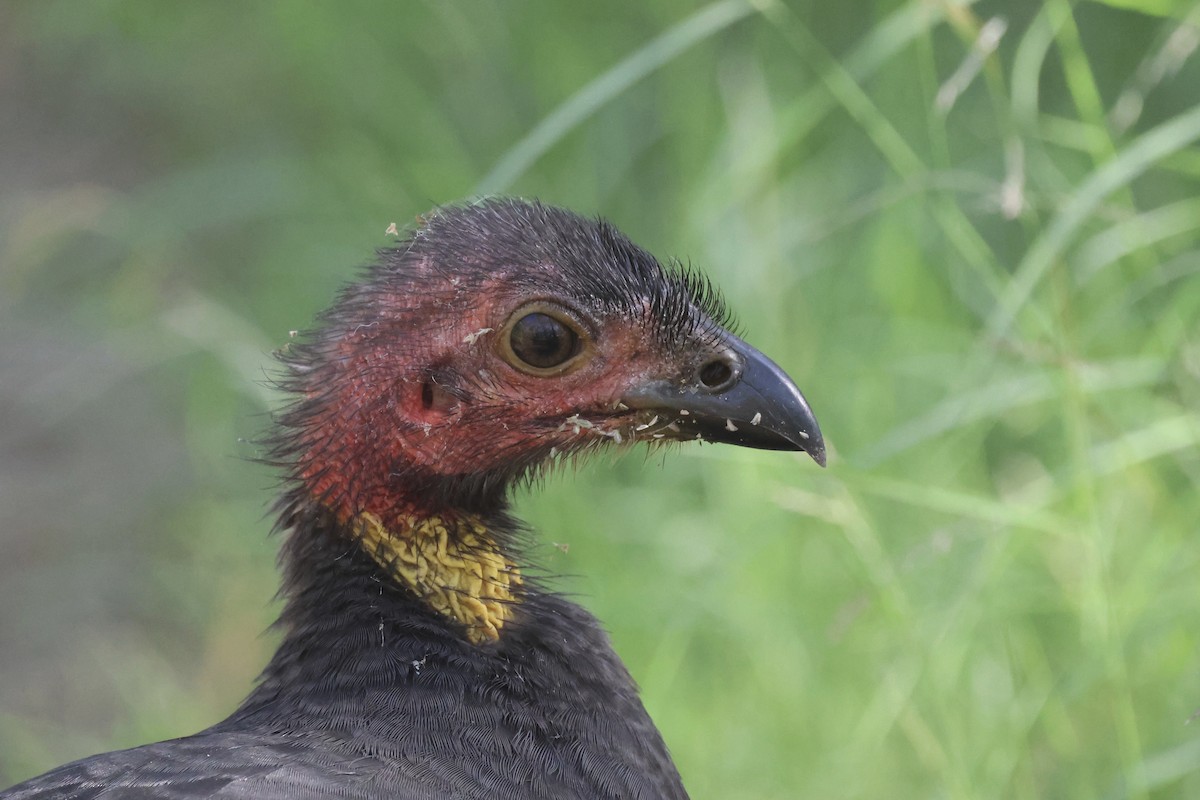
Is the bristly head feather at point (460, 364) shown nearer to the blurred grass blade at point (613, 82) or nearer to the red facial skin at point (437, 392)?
the red facial skin at point (437, 392)

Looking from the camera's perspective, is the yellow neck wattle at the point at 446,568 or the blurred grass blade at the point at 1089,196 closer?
the yellow neck wattle at the point at 446,568

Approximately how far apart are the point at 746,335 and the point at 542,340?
165 cm

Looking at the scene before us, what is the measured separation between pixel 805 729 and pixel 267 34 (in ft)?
12.9

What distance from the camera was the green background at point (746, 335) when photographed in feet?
9.80

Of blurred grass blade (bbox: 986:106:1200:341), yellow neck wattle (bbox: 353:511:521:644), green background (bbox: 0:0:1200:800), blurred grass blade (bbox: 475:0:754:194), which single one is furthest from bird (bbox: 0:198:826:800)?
blurred grass blade (bbox: 986:106:1200:341)

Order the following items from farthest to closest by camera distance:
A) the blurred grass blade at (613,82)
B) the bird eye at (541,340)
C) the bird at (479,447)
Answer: the blurred grass blade at (613,82)
the bird eye at (541,340)
the bird at (479,447)

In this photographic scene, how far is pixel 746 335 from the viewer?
4.05 meters

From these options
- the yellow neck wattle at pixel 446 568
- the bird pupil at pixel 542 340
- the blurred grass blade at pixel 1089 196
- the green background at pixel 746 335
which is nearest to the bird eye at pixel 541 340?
the bird pupil at pixel 542 340

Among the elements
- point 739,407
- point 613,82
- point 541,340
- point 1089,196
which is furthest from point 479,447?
point 1089,196

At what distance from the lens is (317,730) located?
7.38 ft

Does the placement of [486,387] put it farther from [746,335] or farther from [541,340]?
[746,335]

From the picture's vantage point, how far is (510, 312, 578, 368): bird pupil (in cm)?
247

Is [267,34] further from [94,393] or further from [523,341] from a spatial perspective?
[523,341]

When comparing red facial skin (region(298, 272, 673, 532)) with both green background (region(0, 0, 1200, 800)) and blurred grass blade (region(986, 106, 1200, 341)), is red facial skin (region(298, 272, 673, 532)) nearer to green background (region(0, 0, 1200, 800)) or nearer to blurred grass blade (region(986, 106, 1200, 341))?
green background (region(0, 0, 1200, 800))
